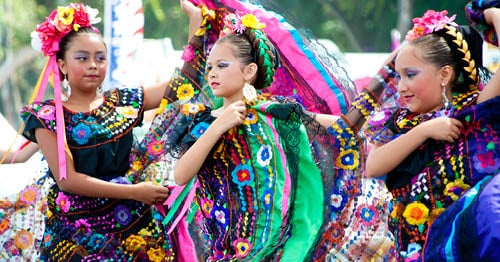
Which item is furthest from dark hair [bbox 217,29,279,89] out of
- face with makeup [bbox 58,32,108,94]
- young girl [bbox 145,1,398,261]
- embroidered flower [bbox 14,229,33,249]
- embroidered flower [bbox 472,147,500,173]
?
embroidered flower [bbox 14,229,33,249]

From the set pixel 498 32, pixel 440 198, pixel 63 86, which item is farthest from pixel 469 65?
pixel 63 86

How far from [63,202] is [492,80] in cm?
218

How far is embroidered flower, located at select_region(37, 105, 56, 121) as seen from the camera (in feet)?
16.0

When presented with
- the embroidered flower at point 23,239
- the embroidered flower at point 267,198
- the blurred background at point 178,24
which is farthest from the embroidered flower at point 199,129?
the blurred background at point 178,24

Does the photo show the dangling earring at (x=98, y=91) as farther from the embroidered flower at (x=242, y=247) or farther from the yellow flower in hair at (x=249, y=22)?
the embroidered flower at (x=242, y=247)

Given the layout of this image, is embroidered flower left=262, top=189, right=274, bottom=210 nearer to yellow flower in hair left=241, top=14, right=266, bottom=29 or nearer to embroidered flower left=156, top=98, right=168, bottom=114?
yellow flower in hair left=241, top=14, right=266, bottom=29

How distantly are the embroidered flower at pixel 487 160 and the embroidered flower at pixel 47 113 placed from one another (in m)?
2.08

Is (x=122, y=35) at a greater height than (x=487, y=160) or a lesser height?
lesser

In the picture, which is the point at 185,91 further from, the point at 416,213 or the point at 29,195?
the point at 416,213

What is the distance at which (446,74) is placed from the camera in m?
4.02

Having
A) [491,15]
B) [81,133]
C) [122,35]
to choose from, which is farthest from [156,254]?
[122,35]

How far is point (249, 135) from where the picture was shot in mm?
4246

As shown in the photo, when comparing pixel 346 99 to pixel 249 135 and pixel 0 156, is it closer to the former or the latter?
pixel 249 135

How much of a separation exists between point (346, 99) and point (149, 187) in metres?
1.07
